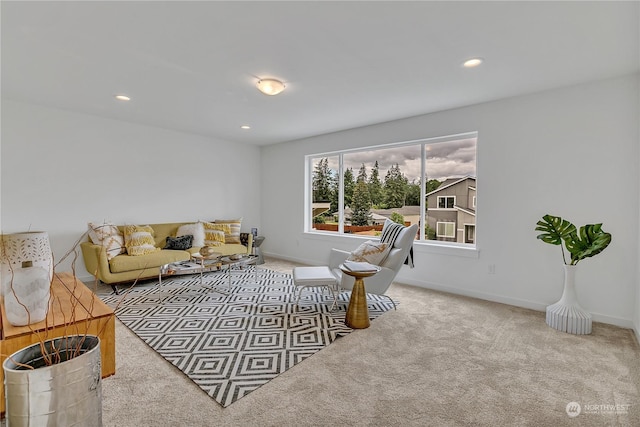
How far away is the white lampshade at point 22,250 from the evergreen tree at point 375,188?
4133mm

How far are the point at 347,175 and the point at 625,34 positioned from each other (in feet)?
12.3

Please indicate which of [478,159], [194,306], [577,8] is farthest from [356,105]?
[194,306]

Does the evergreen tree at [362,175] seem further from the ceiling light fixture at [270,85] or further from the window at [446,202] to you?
the ceiling light fixture at [270,85]

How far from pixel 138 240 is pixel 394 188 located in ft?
12.8

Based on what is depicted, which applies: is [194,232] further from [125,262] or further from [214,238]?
[125,262]

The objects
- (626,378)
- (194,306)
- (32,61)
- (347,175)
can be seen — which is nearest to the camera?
(626,378)

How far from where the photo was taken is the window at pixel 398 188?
13.5ft

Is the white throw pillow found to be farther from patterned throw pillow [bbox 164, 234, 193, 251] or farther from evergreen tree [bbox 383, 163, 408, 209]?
evergreen tree [bbox 383, 163, 408, 209]

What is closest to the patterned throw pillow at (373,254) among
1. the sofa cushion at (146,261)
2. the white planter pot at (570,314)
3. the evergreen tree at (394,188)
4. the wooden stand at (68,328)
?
the evergreen tree at (394,188)

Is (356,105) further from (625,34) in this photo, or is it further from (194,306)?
(194,306)

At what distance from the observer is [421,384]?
2008 millimetres

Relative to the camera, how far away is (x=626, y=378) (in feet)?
6.83

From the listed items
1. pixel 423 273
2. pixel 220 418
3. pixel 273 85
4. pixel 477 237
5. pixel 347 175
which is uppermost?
pixel 273 85

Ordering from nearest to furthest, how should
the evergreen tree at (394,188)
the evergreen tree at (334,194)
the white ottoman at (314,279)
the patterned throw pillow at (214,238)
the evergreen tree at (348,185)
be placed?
the white ottoman at (314,279), the evergreen tree at (394,188), the patterned throw pillow at (214,238), the evergreen tree at (348,185), the evergreen tree at (334,194)
